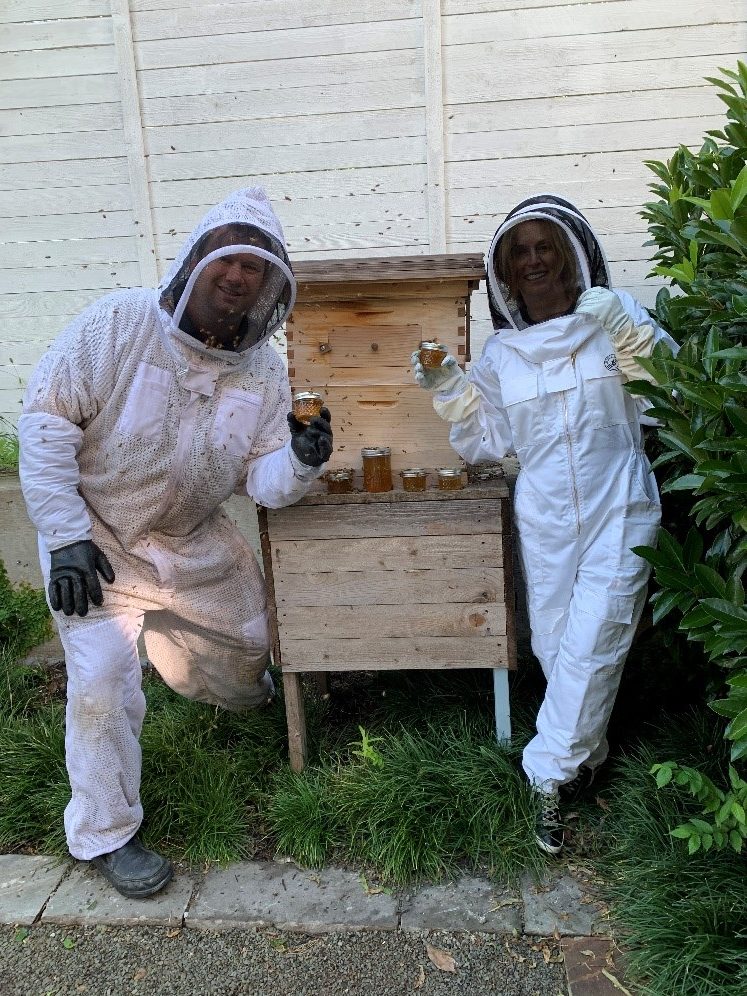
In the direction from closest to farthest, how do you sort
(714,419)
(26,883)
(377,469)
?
(714,419) → (26,883) → (377,469)

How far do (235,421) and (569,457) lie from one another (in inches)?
38.8

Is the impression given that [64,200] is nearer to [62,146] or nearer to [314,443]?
[62,146]

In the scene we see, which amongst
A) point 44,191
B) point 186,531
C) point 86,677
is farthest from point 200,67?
point 86,677

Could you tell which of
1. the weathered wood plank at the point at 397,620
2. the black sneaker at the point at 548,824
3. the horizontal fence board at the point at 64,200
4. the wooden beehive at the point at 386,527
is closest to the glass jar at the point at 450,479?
the wooden beehive at the point at 386,527

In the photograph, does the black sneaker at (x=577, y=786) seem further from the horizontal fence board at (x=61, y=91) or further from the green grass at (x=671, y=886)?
the horizontal fence board at (x=61, y=91)

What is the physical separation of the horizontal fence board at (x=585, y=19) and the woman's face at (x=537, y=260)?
181cm

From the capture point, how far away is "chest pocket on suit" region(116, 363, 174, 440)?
241 cm

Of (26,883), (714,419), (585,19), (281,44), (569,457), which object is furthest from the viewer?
(281,44)

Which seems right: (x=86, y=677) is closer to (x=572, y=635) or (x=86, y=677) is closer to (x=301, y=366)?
(x=301, y=366)

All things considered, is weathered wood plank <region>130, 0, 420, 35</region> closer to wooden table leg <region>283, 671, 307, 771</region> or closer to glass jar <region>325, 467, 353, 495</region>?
glass jar <region>325, 467, 353, 495</region>

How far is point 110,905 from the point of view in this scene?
7.76ft

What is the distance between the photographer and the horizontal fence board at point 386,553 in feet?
8.30

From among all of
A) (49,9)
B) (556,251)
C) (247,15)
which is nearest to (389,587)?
(556,251)

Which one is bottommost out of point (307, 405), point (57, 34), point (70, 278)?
point (307, 405)
